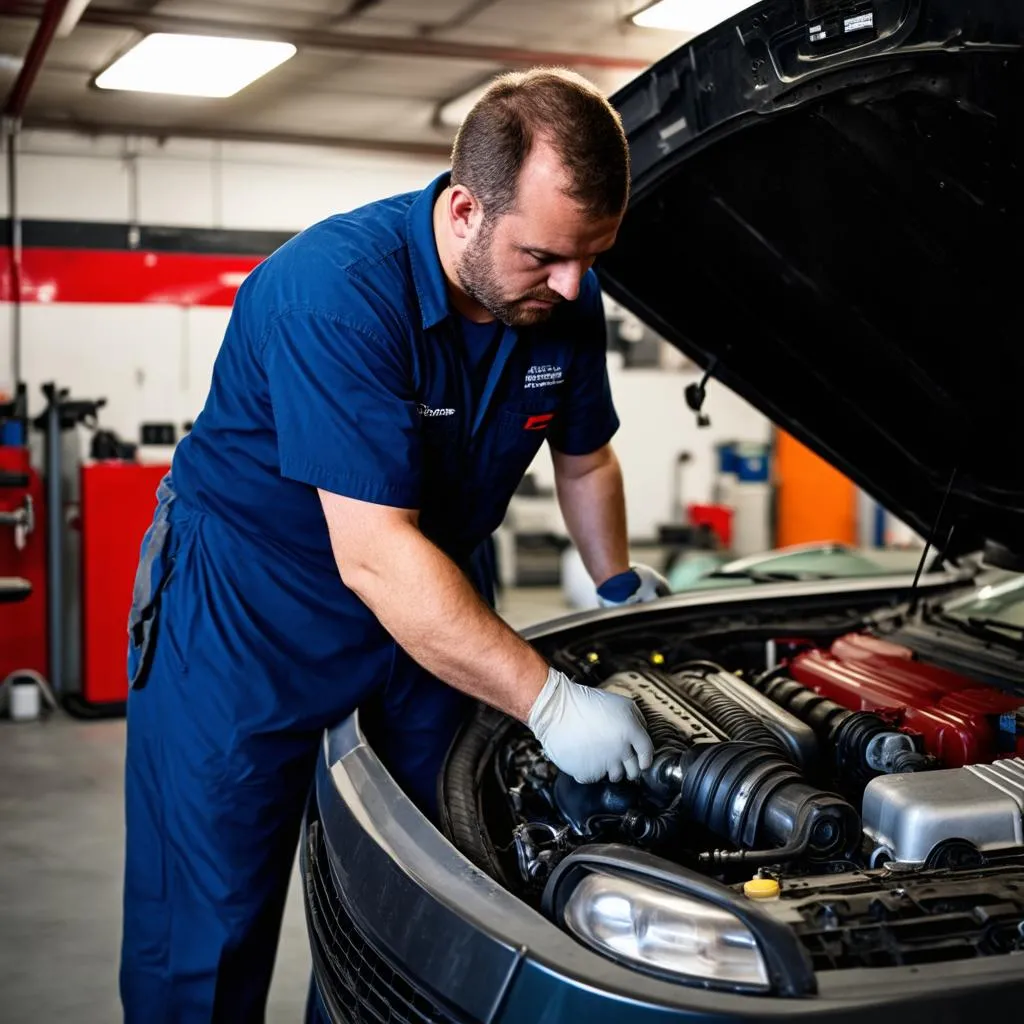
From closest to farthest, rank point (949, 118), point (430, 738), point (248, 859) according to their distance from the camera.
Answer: point (949, 118)
point (248, 859)
point (430, 738)

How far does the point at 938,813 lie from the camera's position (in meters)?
1.40

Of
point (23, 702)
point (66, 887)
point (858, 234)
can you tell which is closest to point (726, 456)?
point (23, 702)

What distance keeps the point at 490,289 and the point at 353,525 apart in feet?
1.22

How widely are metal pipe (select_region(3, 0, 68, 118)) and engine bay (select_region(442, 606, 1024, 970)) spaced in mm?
3726

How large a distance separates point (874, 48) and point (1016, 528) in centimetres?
104

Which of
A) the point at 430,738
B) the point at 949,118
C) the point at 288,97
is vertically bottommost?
the point at 430,738

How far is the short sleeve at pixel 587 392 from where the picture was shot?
209 cm

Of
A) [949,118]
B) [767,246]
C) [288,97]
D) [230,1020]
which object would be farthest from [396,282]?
[288,97]

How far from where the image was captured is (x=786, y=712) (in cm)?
183

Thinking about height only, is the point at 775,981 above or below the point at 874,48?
below

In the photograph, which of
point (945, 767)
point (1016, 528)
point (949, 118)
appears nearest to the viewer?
point (949, 118)

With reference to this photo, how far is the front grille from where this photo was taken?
131 cm

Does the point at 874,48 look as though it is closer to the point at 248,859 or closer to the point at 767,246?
the point at 767,246

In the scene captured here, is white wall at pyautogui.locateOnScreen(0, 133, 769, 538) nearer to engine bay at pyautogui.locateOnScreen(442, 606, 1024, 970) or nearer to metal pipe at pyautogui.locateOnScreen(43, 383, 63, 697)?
metal pipe at pyautogui.locateOnScreen(43, 383, 63, 697)
